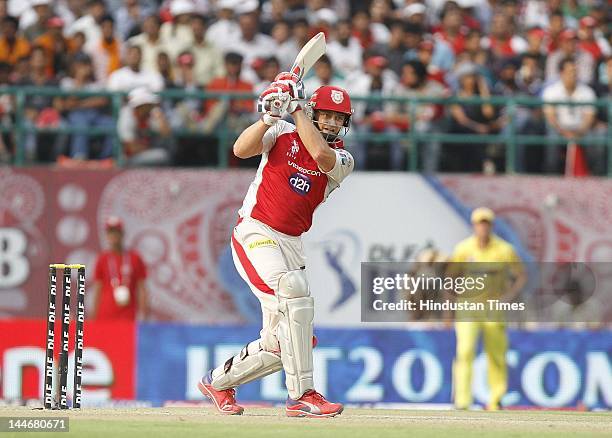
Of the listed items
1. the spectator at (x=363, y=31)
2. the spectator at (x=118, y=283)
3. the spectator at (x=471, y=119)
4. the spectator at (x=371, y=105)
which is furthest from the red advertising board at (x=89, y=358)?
the spectator at (x=363, y=31)

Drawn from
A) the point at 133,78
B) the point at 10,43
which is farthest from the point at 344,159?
the point at 10,43

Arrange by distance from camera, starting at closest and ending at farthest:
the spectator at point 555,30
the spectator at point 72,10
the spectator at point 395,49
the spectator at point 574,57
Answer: the spectator at point 395,49
the spectator at point 574,57
the spectator at point 72,10
the spectator at point 555,30

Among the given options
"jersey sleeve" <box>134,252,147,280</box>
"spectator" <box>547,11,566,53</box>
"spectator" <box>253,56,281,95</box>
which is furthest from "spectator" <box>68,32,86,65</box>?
"spectator" <box>547,11,566,53</box>

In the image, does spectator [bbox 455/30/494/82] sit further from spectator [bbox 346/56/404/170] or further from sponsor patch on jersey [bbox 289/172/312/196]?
sponsor patch on jersey [bbox 289/172/312/196]

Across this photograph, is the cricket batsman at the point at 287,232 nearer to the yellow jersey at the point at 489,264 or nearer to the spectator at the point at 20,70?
the yellow jersey at the point at 489,264

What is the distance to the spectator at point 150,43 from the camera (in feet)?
52.4

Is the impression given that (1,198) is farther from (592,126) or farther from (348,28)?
(592,126)

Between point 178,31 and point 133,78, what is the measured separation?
38.4 inches

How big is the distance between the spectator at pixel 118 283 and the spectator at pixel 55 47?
1999 mm

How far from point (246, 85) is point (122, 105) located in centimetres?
141

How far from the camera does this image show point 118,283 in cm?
1489

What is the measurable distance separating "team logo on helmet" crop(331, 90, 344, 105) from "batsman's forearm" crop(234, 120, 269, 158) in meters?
0.53

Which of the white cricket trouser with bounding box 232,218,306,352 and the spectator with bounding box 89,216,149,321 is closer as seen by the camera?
the white cricket trouser with bounding box 232,218,306,352

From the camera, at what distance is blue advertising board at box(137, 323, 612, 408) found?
14531 millimetres
